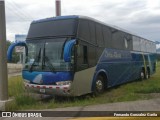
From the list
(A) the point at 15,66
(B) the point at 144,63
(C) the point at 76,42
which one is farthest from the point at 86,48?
(A) the point at 15,66

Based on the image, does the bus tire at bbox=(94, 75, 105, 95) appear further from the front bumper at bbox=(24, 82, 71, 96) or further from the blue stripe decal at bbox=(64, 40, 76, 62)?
the blue stripe decal at bbox=(64, 40, 76, 62)

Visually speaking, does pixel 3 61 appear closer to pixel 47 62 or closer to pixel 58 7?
pixel 47 62

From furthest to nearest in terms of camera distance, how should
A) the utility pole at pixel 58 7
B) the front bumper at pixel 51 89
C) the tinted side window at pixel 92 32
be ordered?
the utility pole at pixel 58 7 < the tinted side window at pixel 92 32 < the front bumper at pixel 51 89

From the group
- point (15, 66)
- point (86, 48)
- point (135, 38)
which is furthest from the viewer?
point (15, 66)

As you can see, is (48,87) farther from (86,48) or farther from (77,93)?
(86,48)

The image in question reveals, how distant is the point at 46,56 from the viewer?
487 inches

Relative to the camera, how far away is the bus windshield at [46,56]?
12.1 m

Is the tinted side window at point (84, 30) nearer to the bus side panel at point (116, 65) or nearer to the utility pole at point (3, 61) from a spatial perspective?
the bus side panel at point (116, 65)

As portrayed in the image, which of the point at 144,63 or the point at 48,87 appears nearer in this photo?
the point at 48,87

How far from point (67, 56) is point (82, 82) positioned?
6.52 ft

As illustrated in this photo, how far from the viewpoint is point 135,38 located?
69.9ft

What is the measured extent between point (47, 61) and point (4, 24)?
2.35m

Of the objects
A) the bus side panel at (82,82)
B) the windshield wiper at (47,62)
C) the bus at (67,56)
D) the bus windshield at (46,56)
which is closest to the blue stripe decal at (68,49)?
the bus at (67,56)

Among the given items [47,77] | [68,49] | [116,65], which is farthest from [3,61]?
[116,65]
